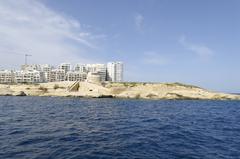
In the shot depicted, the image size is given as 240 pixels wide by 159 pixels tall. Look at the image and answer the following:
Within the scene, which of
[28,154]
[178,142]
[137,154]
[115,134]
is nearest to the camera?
[28,154]

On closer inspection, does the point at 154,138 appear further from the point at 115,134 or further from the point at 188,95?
the point at 188,95

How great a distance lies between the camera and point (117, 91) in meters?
136

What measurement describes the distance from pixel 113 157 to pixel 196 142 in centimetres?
1143

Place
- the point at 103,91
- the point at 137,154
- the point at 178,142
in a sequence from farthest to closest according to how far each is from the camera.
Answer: the point at 103,91, the point at 178,142, the point at 137,154

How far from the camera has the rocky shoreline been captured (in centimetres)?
13102

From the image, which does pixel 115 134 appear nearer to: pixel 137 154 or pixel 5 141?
pixel 137 154

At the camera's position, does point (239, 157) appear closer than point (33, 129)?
Yes

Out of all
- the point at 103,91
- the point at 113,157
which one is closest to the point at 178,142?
the point at 113,157

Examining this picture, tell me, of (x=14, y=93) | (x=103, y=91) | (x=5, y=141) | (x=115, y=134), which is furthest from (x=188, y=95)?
(x=5, y=141)

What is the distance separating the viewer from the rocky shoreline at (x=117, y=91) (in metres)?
131

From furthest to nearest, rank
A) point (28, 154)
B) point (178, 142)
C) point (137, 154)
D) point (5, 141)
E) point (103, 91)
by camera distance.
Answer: point (103, 91) → point (178, 142) → point (5, 141) → point (137, 154) → point (28, 154)

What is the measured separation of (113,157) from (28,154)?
6.74 metres

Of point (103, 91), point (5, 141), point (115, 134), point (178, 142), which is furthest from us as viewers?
point (103, 91)

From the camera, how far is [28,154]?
2136cm
